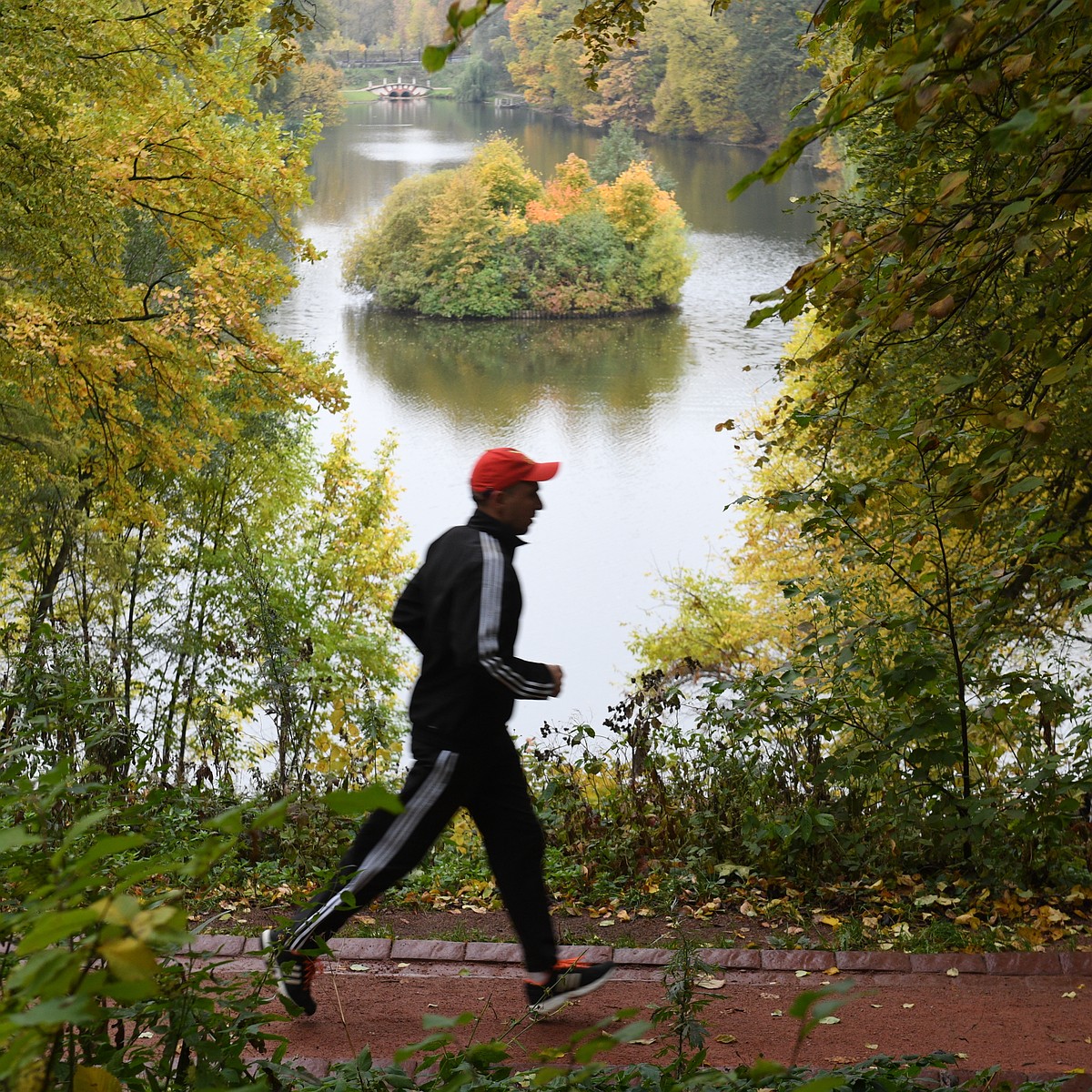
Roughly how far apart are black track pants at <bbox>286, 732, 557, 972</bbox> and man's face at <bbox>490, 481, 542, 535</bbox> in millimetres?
621

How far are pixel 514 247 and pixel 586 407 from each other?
18375 mm

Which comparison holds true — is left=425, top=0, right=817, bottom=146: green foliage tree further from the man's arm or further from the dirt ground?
the man's arm

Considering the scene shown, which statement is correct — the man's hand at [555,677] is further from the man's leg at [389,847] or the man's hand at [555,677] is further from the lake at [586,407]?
the lake at [586,407]

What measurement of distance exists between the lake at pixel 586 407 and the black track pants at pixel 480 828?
44.0 ft

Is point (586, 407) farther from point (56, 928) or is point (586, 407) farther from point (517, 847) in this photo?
point (56, 928)

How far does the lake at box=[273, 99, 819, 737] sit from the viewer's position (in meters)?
29.9

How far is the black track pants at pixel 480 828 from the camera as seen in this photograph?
356 cm

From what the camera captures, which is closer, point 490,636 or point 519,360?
point 490,636

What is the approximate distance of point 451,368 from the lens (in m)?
44.9

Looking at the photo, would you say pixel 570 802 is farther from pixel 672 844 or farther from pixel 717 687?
pixel 717 687

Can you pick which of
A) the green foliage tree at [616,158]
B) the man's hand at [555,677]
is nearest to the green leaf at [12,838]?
the man's hand at [555,677]

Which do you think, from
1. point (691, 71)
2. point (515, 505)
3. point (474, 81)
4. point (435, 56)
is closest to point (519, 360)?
point (691, 71)

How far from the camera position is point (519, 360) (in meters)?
46.4

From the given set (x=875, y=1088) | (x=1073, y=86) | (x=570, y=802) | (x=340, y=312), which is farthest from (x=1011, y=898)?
(x=340, y=312)
